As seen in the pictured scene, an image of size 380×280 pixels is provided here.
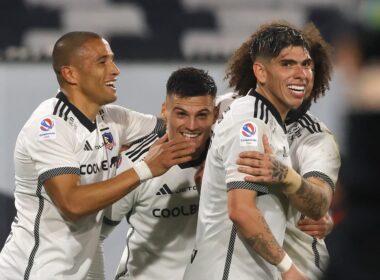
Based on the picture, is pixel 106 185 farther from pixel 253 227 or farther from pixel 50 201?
pixel 253 227

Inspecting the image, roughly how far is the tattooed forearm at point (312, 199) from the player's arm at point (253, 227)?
0.51ft

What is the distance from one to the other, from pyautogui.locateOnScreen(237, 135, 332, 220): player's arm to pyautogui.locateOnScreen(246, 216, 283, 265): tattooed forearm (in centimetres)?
11

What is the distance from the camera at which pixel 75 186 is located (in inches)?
83.7

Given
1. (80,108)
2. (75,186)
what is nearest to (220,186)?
(75,186)

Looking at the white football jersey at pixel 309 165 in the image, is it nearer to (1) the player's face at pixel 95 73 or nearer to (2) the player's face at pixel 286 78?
(2) the player's face at pixel 286 78

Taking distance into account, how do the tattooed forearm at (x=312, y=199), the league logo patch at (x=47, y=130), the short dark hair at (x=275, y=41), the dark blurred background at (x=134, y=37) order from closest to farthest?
the tattooed forearm at (x=312, y=199)
the short dark hair at (x=275, y=41)
the league logo patch at (x=47, y=130)
the dark blurred background at (x=134, y=37)

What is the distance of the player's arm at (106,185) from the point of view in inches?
82.7

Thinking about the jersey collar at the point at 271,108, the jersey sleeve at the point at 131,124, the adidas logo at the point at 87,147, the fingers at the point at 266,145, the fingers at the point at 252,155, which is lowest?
the adidas logo at the point at 87,147

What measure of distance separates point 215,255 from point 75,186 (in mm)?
490

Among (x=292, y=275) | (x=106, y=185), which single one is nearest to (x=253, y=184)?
(x=292, y=275)

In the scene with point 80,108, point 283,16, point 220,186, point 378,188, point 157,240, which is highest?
point 283,16

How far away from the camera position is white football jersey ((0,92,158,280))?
2213mm

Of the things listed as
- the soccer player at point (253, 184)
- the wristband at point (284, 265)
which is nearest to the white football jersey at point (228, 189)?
the soccer player at point (253, 184)

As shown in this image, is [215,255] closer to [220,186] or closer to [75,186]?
[220,186]
